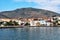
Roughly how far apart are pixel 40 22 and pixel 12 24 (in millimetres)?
13364

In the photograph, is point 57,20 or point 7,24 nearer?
point 7,24

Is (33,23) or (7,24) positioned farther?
(33,23)

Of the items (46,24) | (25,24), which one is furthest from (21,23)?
(46,24)

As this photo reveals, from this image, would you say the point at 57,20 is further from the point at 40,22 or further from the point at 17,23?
the point at 17,23

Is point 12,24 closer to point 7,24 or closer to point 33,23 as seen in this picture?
point 7,24

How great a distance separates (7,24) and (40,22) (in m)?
15.2

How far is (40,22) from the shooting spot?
4321 inches

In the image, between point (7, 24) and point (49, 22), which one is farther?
point (49, 22)

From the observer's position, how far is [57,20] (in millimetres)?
109062

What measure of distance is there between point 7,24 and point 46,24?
16396 millimetres

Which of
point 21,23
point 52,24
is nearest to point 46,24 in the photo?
point 52,24

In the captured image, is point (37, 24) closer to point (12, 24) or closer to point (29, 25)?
point (29, 25)

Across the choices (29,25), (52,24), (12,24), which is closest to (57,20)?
(52,24)

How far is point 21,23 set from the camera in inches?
4264
